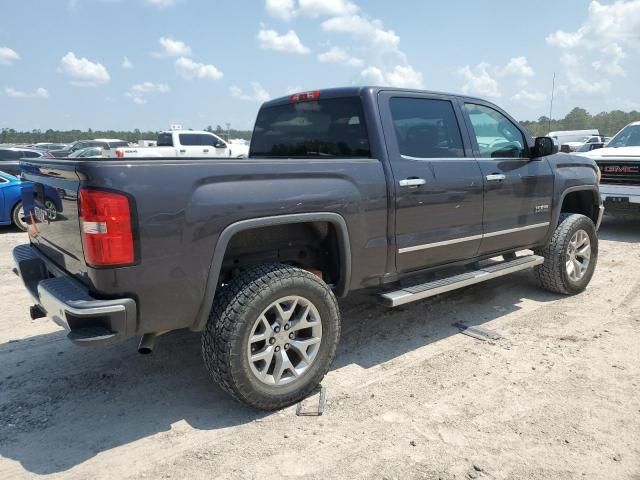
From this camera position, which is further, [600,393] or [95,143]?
[95,143]

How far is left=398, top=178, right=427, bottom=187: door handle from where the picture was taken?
364 cm

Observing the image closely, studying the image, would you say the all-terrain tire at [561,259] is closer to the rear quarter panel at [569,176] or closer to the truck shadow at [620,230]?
the rear quarter panel at [569,176]

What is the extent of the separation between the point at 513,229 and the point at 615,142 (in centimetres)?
689

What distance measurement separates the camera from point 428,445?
2.81 metres

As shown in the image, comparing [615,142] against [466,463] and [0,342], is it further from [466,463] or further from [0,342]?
[0,342]

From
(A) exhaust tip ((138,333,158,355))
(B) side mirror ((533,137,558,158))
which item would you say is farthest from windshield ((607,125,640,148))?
(A) exhaust tip ((138,333,158,355))

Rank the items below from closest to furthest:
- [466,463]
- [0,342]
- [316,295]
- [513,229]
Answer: [466,463], [316,295], [0,342], [513,229]

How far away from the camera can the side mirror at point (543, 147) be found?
4.74 m

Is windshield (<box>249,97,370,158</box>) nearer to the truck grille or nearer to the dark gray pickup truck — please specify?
the dark gray pickup truck

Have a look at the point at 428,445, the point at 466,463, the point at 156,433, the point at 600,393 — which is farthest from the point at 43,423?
the point at 600,393

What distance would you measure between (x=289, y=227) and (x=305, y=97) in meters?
1.38

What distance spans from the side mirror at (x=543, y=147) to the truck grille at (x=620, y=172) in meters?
4.76

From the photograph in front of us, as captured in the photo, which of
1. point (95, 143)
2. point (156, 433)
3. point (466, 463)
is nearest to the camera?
point (466, 463)

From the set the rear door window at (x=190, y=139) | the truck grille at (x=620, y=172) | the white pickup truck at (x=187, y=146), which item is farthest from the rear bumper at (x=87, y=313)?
the rear door window at (x=190, y=139)
